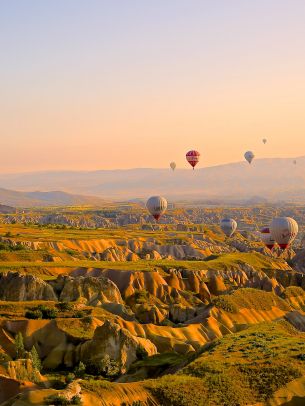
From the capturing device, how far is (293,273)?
143875 mm

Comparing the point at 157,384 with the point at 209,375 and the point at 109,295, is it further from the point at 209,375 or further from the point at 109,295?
the point at 109,295

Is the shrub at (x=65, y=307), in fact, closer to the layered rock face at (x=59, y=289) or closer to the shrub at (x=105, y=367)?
the layered rock face at (x=59, y=289)

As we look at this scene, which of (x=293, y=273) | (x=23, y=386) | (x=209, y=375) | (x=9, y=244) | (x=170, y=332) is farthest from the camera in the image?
(x=293, y=273)

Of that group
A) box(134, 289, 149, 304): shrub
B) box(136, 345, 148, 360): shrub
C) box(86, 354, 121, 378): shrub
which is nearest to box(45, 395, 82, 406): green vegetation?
box(86, 354, 121, 378): shrub

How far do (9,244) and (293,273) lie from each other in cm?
5753

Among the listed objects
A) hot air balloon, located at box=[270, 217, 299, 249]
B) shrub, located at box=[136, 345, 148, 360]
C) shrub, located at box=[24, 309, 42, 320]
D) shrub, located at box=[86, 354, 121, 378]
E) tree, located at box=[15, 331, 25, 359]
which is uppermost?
hot air balloon, located at box=[270, 217, 299, 249]

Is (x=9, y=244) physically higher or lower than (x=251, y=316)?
higher

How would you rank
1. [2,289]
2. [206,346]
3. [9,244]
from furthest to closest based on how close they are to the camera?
1. [9,244]
2. [2,289]
3. [206,346]

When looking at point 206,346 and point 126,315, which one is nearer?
point 206,346

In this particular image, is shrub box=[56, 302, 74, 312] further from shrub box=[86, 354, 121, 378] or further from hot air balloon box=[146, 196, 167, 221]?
hot air balloon box=[146, 196, 167, 221]

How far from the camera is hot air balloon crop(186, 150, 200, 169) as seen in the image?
185750mm

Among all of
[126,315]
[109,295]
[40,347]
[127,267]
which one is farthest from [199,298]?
[40,347]

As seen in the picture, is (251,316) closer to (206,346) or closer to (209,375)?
(206,346)

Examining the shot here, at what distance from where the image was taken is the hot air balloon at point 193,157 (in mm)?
185750
